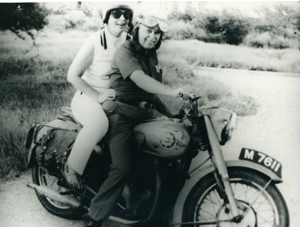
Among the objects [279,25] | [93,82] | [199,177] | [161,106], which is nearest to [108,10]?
[93,82]

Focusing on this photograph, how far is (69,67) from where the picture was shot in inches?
108

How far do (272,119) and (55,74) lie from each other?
1.82 m

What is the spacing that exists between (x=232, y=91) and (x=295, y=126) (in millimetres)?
568

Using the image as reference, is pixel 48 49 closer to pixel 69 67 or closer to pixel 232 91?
pixel 69 67

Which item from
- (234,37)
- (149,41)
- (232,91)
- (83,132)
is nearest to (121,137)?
(83,132)

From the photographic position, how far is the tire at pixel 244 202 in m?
2.38

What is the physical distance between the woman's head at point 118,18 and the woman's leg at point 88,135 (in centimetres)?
61

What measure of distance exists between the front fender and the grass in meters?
0.46

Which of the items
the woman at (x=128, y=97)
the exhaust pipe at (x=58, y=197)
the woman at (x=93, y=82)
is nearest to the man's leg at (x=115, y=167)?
the woman at (x=128, y=97)

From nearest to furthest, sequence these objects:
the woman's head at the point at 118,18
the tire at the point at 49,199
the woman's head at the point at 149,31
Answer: the woman's head at the point at 149,31, the woman's head at the point at 118,18, the tire at the point at 49,199

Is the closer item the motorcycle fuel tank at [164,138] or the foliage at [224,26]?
the motorcycle fuel tank at [164,138]

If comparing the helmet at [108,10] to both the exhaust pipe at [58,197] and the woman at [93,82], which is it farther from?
the exhaust pipe at [58,197]

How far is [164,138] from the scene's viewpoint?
2305mm

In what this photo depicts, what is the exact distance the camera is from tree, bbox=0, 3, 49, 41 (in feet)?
9.31
